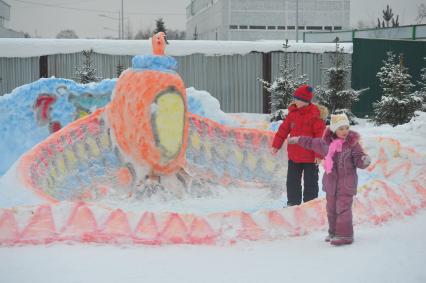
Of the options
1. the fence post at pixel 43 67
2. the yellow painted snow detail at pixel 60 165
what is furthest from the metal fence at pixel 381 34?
the yellow painted snow detail at pixel 60 165

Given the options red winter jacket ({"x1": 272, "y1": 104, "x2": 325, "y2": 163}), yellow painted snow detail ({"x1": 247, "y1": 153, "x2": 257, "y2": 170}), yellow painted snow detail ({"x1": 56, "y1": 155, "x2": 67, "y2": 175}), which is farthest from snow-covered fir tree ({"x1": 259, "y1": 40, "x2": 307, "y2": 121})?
red winter jacket ({"x1": 272, "y1": 104, "x2": 325, "y2": 163})

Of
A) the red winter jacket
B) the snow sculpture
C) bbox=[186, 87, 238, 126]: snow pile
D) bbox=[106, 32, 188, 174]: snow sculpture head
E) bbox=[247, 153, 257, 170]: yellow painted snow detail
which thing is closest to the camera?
the snow sculpture

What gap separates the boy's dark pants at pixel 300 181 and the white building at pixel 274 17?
2177 inches

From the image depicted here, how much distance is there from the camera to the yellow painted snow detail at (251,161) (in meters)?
8.20

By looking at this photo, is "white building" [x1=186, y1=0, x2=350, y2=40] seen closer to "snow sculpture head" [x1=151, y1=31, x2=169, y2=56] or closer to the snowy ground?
"snow sculpture head" [x1=151, y1=31, x2=169, y2=56]

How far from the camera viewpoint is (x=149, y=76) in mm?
6770

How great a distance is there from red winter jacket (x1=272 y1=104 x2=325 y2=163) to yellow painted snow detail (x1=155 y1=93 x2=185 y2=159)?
4.79 feet

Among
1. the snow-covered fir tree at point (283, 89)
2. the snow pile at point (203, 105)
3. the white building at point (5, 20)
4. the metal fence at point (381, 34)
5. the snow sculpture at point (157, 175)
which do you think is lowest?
the snow sculpture at point (157, 175)

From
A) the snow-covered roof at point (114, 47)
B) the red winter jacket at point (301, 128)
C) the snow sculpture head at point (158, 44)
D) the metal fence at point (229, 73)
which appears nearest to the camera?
the red winter jacket at point (301, 128)

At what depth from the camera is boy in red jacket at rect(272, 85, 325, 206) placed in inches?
227

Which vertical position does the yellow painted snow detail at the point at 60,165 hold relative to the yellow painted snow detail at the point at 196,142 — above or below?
below

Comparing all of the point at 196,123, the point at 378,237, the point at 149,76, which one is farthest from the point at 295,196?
the point at 196,123

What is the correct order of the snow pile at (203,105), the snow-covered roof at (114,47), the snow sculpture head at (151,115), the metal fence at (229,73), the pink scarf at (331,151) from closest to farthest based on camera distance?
the pink scarf at (331,151), the snow sculpture head at (151,115), the snow pile at (203,105), the snow-covered roof at (114,47), the metal fence at (229,73)

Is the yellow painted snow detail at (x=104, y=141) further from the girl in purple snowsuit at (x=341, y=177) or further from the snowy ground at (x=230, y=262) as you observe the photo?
the girl in purple snowsuit at (x=341, y=177)
